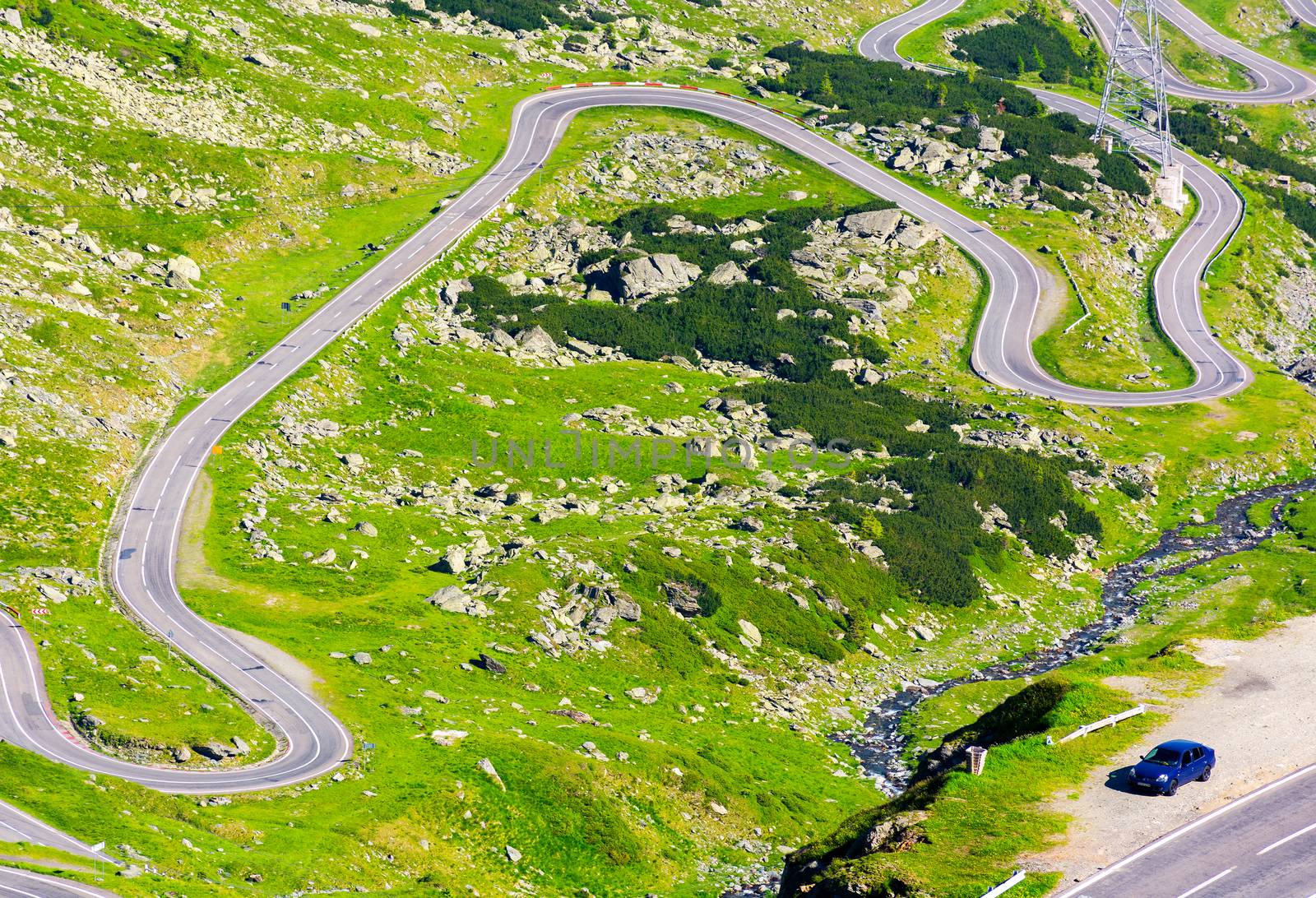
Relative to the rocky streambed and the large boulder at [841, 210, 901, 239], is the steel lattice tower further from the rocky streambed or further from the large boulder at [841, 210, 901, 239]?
the rocky streambed

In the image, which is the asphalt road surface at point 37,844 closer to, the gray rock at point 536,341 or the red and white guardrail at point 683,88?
the gray rock at point 536,341

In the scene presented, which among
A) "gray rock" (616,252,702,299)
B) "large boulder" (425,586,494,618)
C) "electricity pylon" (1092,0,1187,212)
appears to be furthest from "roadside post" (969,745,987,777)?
"electricity pylon" (1092,0,1187,212)

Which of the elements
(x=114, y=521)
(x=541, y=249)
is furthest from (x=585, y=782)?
(x=541, y=249)

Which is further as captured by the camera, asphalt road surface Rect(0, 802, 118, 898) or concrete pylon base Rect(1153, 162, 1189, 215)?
concrete pylon base Rect(1153, 162, 1189, 215)

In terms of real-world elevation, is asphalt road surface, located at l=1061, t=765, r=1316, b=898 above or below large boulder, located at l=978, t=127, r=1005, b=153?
below

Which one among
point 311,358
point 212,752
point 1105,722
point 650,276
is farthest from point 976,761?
point 650,276

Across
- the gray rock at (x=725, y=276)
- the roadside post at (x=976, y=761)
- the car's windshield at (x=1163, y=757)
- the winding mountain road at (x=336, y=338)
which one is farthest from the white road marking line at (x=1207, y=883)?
the gray rock at (x=725, y=276)
